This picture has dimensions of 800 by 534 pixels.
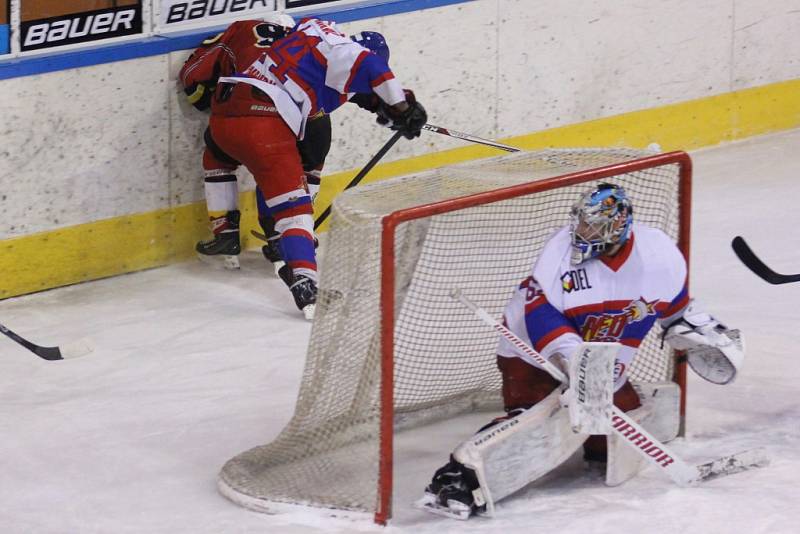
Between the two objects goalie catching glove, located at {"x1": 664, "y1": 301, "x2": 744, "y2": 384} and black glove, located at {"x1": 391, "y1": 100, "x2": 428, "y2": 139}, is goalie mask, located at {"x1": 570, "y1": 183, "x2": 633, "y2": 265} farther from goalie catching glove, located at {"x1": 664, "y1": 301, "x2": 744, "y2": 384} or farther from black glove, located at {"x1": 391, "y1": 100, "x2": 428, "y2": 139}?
black glove, located at {"x1": 391, "y1": 100, "x2": 428, "y2": 139}

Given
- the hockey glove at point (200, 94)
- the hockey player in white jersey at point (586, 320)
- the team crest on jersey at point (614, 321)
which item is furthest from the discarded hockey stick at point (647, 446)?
the hockey glove at point (200, 94)

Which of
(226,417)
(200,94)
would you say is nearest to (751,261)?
(226,417)

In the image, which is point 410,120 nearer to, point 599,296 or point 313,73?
point 313,73

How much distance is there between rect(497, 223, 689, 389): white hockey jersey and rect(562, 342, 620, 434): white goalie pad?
0.07 m

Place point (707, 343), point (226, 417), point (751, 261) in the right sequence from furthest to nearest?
point (751, 261)
point (226, 417)
point (707, 343)

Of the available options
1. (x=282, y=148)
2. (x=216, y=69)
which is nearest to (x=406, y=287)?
(x=282, y=148)

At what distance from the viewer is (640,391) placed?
4121mm

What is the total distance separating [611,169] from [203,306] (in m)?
1.94

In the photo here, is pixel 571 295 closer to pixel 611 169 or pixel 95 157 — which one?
pixel 611 169

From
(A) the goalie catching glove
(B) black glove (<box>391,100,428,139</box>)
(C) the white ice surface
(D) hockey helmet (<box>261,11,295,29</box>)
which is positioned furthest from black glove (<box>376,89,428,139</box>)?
(A) the goalie catching glove

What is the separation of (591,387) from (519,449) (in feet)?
0.80

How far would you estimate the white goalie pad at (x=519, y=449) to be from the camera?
370 centimetres

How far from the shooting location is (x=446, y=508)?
3719 millimetres

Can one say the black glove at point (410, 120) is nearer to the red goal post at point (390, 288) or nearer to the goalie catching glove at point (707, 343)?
the red goal post at point (390, 288)
